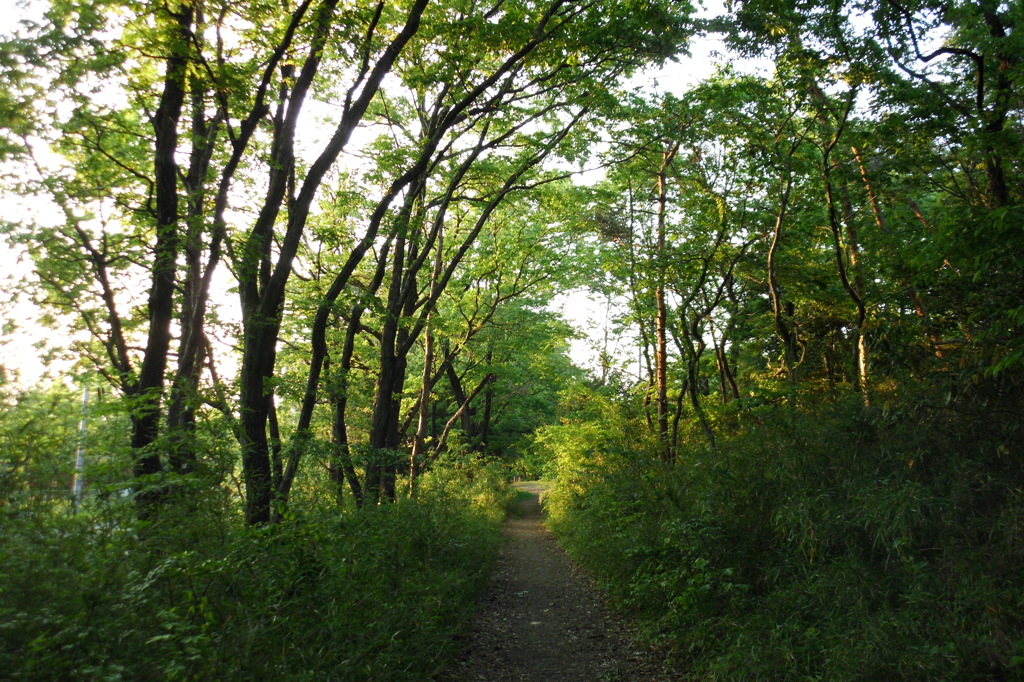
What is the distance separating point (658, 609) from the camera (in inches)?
276

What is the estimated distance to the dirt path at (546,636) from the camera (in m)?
5.96

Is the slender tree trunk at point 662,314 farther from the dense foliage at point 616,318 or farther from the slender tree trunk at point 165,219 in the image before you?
the slender tree trunk at point 165,219

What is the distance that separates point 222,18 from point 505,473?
19.0m

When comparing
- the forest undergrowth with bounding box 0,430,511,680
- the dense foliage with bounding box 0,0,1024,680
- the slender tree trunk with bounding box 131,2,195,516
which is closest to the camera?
the forest undergrowth with bounding box 0,430,511,680

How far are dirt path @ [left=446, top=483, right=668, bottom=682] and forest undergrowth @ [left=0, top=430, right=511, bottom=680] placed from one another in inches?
18.2

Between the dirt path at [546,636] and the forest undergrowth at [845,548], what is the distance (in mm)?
432

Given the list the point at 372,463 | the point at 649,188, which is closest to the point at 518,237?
the point at 649,188

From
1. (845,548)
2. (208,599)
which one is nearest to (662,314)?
(845,548)

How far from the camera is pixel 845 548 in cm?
558

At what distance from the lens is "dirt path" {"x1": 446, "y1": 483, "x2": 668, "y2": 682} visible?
596 centimetres

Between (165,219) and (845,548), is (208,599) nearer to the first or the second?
(845,548)

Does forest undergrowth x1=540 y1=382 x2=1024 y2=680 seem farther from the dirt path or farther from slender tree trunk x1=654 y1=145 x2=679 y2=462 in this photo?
slender tree trunk x1=654 y1=145 x2=679 y2=462

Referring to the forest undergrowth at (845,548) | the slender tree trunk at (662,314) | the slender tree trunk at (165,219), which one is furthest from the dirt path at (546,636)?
the slender tree trunk at (165,219)

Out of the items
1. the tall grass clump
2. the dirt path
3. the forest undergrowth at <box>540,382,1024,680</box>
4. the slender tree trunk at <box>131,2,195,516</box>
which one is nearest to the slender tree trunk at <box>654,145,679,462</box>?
the dirt path
